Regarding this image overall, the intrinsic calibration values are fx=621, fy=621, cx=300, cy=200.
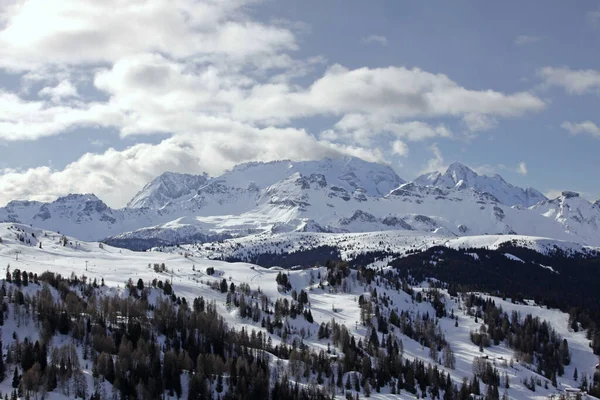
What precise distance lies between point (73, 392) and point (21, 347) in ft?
84.7

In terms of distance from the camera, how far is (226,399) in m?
199

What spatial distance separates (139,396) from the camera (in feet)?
622

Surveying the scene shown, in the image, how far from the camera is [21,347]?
19612 cm

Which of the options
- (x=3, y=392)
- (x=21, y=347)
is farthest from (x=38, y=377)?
(x=21, y=347)

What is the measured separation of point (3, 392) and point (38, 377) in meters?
9.61

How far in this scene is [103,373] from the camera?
644 ft

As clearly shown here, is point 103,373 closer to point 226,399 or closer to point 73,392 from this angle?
point 73,392

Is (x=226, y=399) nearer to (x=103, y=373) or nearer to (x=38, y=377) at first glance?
(x=103, y=373)

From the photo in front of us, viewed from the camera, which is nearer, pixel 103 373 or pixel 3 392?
pixel 3 392

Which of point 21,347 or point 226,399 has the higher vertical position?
point 21,347

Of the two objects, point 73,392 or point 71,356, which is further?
point 71,356

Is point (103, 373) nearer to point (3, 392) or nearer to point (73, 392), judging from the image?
point (73, 392)

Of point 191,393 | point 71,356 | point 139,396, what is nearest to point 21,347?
point 71,356

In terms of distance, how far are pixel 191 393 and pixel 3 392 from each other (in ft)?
178
